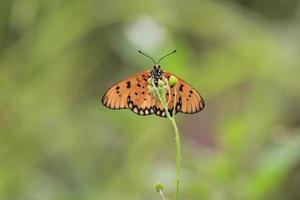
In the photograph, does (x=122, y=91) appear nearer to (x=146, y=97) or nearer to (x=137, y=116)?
(x=146, y=97)

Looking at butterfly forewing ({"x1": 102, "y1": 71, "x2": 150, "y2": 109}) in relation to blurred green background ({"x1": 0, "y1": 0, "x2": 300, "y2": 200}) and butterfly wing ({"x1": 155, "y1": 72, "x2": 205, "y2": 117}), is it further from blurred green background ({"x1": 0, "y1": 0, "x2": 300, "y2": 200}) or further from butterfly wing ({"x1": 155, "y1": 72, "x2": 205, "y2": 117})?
blurred green background ({"x1": 0, "y1": 0, "x2": 300, "y2": 200})

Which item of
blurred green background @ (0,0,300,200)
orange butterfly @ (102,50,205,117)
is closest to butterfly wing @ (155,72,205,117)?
orange butterfly @ (102,50,205,117)

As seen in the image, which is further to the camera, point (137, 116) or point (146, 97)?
point (137, 116)

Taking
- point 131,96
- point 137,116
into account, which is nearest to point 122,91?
point 131,96

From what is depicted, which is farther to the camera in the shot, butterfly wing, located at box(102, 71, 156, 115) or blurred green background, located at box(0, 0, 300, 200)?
blurred green background, located at box(0, 0, 300, 200)

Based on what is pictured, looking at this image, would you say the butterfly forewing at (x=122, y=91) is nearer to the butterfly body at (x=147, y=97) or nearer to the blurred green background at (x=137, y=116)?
the butterfly body at (x=147, y=97)

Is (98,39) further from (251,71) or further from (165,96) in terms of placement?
(165,96)

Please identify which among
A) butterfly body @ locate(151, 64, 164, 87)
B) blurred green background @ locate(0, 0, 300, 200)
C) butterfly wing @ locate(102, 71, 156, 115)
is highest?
blurred green background @ locate(0, 0, 300, 200)
